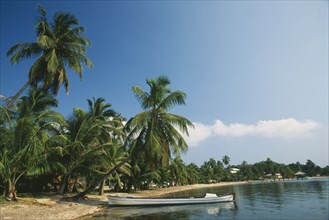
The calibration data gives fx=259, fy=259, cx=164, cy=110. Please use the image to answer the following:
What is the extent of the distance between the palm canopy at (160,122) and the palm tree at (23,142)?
6.29 meters

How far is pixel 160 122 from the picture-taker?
2039 centimetres

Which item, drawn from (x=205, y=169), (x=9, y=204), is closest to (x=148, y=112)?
(x=9, y=204)

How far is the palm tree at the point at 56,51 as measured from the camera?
19469 mm

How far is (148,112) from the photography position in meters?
20.0

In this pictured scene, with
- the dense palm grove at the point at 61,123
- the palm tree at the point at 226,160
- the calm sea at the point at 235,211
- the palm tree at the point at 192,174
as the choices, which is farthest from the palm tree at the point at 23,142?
the palm tree at the point at 226,160

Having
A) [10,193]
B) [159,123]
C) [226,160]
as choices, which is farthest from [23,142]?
[226,160]

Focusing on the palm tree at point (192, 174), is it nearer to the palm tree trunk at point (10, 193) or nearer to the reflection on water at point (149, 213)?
the reflection on water at point (149, 213)

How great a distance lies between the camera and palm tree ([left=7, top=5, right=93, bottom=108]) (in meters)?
19.5

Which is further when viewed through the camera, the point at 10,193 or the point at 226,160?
the point at 226,160

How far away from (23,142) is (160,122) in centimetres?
989

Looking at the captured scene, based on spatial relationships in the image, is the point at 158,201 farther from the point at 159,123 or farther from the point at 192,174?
the point at 192,174

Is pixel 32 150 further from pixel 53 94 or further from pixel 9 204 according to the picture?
pixel 53 94

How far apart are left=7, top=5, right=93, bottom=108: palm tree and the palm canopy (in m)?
5.55

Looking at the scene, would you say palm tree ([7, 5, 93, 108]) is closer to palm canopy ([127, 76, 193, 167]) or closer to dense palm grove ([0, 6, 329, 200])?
dense palm grove ([0, 6, 329, 200])
